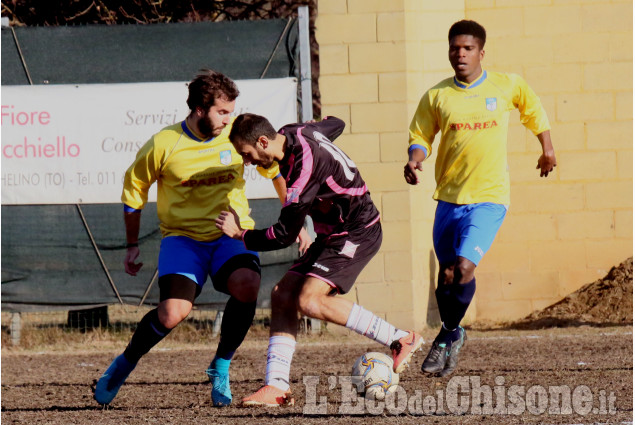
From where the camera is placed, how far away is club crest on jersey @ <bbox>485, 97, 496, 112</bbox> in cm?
671

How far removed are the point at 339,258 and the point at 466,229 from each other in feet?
3.64

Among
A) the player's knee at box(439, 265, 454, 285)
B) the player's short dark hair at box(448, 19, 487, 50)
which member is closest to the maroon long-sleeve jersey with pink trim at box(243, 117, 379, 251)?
the player's knee at box(439, 265, 454, 285)

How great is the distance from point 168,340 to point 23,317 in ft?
5.14

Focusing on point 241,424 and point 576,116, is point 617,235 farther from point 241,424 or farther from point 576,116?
point 241,424

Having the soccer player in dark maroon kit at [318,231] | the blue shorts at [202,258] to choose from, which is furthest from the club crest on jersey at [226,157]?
the soccer player in dark maroon kit at [318,231]

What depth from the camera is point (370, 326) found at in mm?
5824

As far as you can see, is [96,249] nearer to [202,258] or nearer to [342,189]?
[202,258]

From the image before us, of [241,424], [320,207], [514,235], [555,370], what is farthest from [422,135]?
[514,235]

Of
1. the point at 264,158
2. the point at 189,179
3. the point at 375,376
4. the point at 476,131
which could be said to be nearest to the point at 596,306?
the point at 476,131

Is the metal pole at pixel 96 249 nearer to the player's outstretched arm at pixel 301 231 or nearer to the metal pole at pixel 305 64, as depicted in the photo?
the metal pole at pixel 305 64

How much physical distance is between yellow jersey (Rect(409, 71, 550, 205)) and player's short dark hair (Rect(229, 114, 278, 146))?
1.58m

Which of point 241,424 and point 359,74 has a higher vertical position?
point 359,74

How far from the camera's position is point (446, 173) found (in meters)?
6.79

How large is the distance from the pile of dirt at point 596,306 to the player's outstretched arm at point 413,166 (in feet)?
12.9
